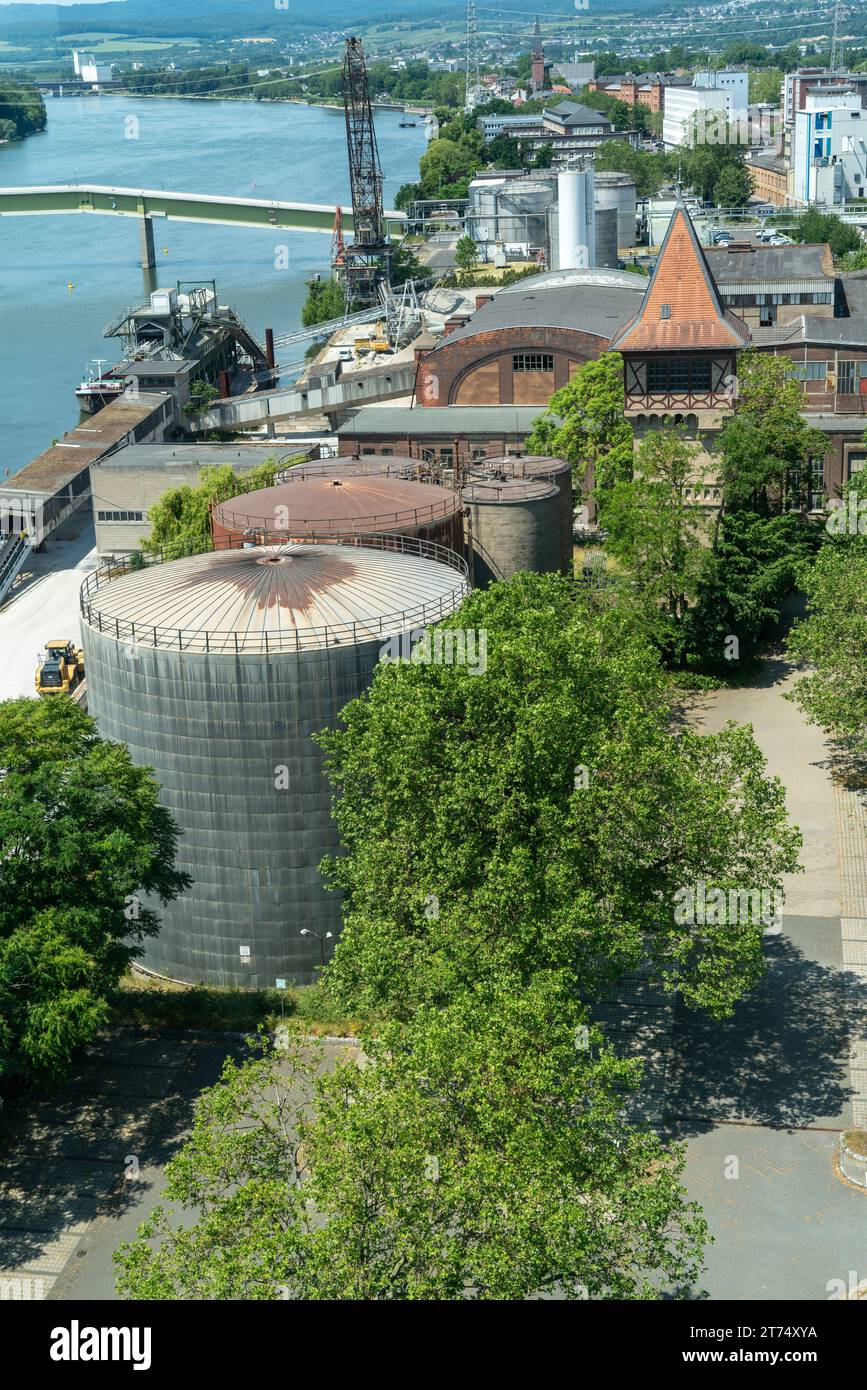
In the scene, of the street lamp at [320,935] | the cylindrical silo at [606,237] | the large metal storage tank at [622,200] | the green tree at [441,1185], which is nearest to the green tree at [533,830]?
the green tree at [441,1185]

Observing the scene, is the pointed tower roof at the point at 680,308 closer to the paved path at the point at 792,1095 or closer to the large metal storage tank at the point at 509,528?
the large metal storage tank at the point at 509,528

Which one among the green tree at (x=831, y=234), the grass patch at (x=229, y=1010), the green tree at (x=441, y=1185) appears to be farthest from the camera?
the green tree at (x=831, y=234)

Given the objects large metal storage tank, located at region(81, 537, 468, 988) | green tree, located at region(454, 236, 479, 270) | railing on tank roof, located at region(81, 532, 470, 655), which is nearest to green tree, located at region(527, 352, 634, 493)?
railing on tank roof, located at region(81, 532, 470, 655)

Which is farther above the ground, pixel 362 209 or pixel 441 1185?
pixel 362 209

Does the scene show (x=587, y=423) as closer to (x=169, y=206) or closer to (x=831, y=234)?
(x=831, y=234)

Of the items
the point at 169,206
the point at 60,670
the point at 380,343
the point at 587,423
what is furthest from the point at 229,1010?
the point at 169,206

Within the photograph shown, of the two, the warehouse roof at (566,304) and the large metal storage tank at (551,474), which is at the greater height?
the warehouse roof at (566,304)

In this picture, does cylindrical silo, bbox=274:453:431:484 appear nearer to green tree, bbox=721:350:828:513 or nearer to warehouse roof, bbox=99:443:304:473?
green tree, bbox=721:350:828:513
